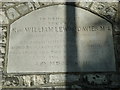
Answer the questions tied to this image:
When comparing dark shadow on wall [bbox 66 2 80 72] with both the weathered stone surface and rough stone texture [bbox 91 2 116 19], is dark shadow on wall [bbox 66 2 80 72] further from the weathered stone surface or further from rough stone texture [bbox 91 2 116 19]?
the weathered stone surface

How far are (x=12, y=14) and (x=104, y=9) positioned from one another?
1087mm

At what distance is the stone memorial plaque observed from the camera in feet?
11.1

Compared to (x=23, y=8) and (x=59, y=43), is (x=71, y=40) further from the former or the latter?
(x=23, y=8)

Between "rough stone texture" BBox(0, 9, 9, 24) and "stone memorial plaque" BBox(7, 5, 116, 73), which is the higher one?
"rough stone texture" BBox(0, 9, 9, 24)

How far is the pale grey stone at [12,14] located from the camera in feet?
12.1

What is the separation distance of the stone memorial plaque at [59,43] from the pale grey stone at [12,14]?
0.08 m

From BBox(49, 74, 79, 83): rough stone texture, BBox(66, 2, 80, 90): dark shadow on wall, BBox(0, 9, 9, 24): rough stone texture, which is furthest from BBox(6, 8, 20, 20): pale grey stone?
BBox(49, 74, 79, 83): rough stone texture

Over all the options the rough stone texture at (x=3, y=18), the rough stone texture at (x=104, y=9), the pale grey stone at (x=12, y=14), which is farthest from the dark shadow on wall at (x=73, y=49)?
the rough stone texture at (x=3, y=18)

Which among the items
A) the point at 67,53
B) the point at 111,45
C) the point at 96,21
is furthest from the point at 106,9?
the point at 67,53

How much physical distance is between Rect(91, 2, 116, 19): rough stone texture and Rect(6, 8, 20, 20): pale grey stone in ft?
2.94

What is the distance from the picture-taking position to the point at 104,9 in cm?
374

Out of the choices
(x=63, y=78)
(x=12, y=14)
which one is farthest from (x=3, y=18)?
(x=63, y=78)

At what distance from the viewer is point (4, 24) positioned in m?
3.67

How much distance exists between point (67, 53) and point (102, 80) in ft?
1.56
